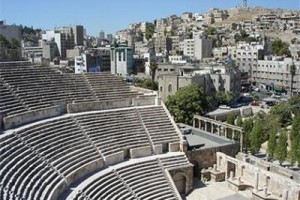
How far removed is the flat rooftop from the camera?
27.9 metres

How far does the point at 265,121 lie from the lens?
132ft

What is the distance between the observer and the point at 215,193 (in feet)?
80.9

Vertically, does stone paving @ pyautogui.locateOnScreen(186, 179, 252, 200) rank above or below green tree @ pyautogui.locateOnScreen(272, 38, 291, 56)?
below

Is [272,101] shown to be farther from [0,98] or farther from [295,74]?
[0,98]

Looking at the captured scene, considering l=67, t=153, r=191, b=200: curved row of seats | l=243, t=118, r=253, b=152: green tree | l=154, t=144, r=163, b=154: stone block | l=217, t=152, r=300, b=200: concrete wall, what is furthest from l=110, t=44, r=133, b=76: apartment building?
l=67, t=153, r=191, b=200: curved row of seats

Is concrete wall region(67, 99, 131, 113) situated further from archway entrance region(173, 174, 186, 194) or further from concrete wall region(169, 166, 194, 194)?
archway entrance region(173, 174, 186, 194)

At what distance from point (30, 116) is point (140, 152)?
282 inches

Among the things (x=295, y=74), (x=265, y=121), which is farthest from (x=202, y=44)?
(x=265, y=121)

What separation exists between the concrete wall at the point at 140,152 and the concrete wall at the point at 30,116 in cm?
536

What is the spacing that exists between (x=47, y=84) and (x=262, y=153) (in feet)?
61.0

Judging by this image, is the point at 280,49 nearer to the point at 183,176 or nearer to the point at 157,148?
the point at 157,148

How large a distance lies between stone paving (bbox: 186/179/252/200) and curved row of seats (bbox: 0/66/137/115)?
28.6ft

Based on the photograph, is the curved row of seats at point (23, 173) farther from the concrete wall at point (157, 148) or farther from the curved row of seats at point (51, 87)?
the concrete wall at point (157, 148)

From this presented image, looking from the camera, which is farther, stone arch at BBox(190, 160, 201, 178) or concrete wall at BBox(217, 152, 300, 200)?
stone arch at BBox(190, 160, 201, 178)
